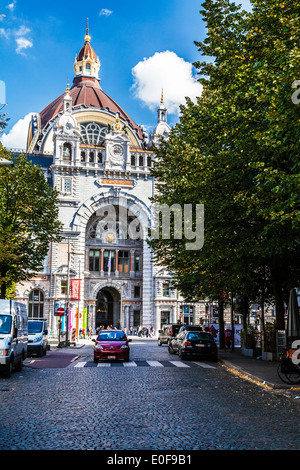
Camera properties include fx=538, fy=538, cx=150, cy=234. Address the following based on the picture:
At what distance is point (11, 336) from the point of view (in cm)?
1694

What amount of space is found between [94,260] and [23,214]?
37000 mm

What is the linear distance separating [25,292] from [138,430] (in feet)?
187

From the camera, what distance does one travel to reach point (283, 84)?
1322 centimetres

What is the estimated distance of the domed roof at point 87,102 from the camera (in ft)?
241

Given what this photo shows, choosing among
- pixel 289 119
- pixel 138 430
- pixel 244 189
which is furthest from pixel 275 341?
pixel 138 430

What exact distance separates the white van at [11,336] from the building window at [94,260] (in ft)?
160

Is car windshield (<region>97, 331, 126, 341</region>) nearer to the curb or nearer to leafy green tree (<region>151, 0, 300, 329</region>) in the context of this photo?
leafy green tree (<region>151, 0, 300, 329</region>)

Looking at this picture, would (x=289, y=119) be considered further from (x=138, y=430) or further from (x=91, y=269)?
(x=91, y=269)

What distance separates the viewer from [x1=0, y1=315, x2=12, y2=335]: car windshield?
17203mm

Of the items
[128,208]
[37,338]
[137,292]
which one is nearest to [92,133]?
[128,208]

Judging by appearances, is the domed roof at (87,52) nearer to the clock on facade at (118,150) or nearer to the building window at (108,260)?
the clock on facade at (118,150)

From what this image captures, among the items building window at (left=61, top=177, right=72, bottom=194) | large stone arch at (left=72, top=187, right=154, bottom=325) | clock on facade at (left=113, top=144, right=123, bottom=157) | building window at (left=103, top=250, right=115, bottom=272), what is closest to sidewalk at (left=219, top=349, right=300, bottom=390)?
large stone arch at (left=72, top=187, right=154, bottom=325)

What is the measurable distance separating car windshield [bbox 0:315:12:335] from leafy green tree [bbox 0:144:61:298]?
13040mm

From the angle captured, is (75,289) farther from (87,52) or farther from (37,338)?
(87,52)
